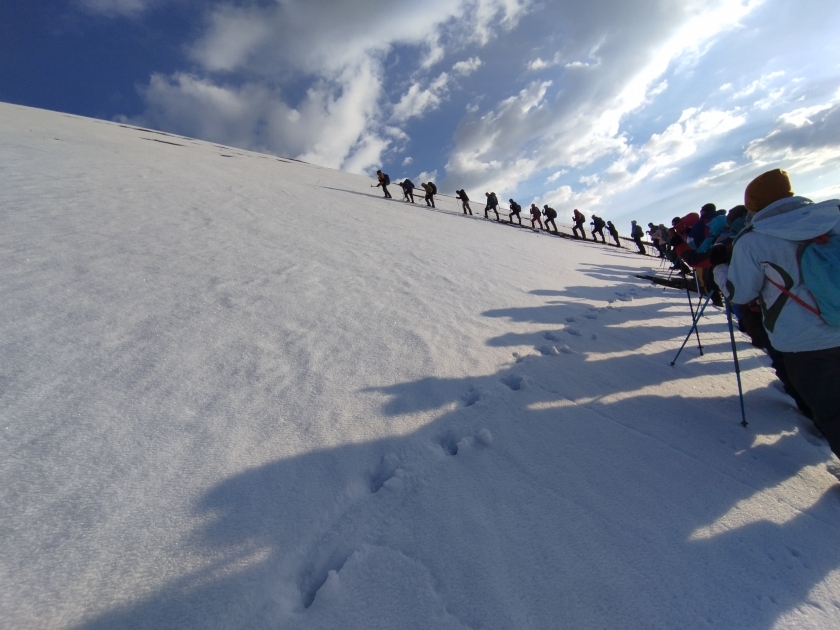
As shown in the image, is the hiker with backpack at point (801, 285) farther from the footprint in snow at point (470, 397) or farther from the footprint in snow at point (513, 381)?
the footprint in snow at point (470, 397)

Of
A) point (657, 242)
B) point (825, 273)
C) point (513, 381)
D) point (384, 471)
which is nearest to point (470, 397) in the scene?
point (513, 381)

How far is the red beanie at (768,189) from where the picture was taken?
9.02 ft

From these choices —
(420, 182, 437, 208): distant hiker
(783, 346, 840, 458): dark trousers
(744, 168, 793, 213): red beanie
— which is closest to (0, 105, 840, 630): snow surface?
(783, 346, 840, 458): dark trousers

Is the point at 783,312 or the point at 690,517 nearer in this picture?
the point at 690,517

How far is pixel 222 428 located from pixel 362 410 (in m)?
0.95

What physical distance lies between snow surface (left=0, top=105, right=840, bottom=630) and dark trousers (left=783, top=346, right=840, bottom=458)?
346 millimetres

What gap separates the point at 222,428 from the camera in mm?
2596

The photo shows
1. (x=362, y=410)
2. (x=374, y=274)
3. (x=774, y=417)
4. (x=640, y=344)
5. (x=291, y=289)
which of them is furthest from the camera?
(x=374, y=274)

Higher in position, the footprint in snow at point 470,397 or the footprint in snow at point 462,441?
the footprint in snow at point 470,397

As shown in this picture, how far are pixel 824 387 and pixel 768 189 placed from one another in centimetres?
140

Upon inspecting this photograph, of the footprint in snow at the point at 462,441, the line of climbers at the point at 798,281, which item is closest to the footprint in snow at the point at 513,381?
the footprint in snow at the point at 462,441

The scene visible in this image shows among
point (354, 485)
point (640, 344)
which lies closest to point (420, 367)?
point (354, 485)

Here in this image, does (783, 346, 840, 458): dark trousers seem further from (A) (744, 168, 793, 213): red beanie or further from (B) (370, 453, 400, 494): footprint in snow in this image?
(B) (370, 453, 400, 494): footprint in snow

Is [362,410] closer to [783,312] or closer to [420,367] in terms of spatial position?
[420,367]
